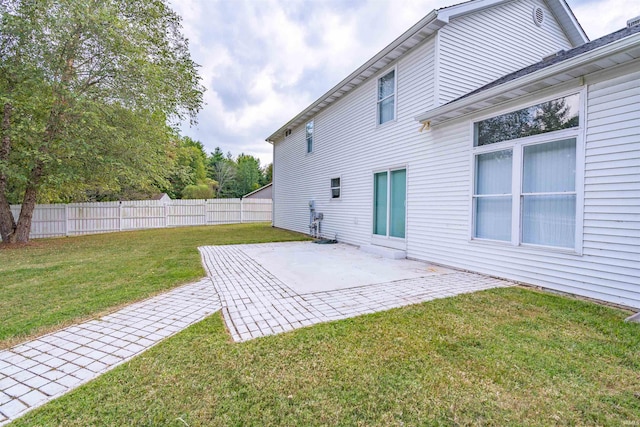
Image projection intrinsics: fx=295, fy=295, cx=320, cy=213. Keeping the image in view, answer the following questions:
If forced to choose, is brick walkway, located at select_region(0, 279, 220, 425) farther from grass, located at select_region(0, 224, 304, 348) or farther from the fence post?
the fence post

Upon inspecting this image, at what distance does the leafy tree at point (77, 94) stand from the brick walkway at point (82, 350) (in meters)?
7.18

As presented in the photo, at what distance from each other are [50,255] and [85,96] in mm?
4437

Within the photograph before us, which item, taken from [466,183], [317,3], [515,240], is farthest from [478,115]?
[317,3]

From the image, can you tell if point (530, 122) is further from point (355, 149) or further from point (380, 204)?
point (355, 149)

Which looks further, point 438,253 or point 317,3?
point 317,3

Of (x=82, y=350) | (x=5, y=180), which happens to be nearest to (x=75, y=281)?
(x=82, y=350)

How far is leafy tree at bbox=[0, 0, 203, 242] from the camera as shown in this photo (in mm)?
7809

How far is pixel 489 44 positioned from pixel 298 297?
696 cm

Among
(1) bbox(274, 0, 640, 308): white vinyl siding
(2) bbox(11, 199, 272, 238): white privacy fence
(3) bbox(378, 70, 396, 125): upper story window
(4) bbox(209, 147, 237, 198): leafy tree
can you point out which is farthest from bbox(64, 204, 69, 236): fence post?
(4) bbox(209, 147, 237, 198): leafy tree

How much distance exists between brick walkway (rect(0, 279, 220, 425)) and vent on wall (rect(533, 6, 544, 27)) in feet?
31.7

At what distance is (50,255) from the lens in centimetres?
763

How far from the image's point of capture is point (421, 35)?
6078 mm

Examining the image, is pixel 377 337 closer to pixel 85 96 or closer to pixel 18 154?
pixel 85 96

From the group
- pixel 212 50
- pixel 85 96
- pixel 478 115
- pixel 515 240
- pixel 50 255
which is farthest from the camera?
pixel 212 50
